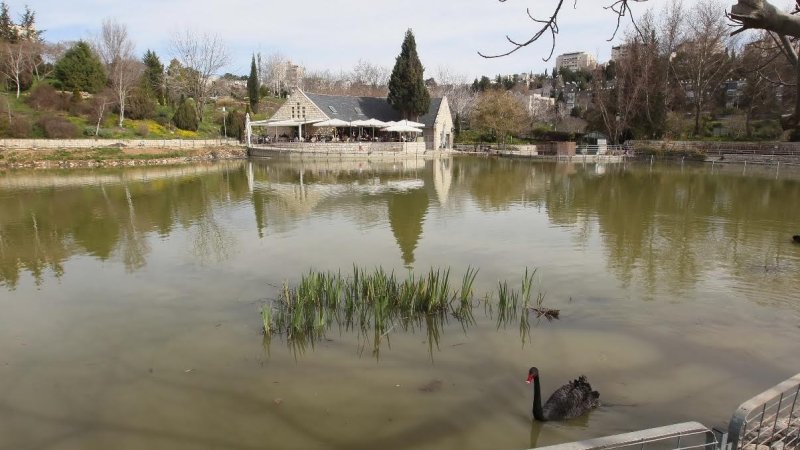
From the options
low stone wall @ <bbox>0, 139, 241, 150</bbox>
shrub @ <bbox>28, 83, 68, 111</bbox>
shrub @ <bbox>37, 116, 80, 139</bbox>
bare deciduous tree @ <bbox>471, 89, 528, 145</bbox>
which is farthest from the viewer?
bare deciduous tree @ <bbox>471, 89, 528, 145</bbox>

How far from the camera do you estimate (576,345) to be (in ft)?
22.9

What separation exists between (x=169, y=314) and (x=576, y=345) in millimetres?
6033

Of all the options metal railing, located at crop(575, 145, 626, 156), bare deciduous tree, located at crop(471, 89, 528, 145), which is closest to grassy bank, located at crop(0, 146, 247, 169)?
bare deciduous tree, located at crop(471, 89, 528, 145)

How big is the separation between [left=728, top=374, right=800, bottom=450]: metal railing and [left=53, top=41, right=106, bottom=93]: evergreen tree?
49.3m

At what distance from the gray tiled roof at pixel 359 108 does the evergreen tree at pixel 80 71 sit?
1709 cm

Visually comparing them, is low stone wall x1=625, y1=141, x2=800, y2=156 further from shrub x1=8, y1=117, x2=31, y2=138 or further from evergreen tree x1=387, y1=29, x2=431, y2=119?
shrub x1=8, y1=117, x2=31, y2=138

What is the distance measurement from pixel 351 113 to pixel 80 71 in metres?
22.2

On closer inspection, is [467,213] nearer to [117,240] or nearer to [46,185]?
[117,240]

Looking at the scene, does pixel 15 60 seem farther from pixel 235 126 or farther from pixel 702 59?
pixel 702 59

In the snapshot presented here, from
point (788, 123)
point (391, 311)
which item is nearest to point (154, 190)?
point (391, 311)

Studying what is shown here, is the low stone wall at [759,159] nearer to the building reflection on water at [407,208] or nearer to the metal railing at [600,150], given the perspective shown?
the metal railing at [600,150]

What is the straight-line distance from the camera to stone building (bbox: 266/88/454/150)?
45.9 meters

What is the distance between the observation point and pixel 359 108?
4903 cm

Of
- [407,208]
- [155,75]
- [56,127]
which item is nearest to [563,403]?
[407,208]
